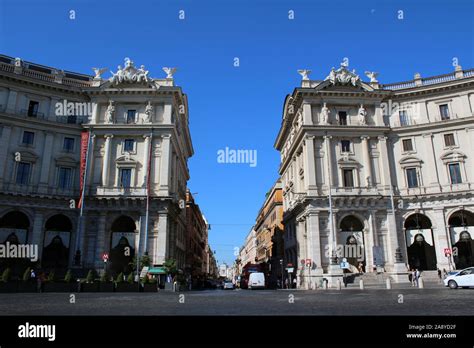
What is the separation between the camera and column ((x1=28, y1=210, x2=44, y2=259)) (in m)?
41.9

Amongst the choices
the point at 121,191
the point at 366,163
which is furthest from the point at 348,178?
the point at 121,191

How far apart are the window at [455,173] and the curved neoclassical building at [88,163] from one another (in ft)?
114

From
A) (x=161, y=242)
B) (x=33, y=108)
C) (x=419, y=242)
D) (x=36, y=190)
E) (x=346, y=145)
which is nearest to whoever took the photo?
(x=161, y=242)

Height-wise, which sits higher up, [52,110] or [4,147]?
[52,110]

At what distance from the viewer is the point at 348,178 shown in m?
47.2

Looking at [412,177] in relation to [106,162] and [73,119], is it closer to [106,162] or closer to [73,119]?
[106,162]

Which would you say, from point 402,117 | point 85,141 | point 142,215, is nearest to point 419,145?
point 402,117

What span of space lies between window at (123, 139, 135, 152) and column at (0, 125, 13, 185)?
13.1 metres

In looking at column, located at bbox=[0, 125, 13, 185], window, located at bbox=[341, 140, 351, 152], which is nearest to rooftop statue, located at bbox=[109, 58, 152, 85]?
column, located at bbox=[0, 125, 13, 185]

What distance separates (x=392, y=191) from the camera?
151 ft

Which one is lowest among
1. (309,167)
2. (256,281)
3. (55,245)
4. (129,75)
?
(256,281)

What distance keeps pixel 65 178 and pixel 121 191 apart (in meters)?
8.03
